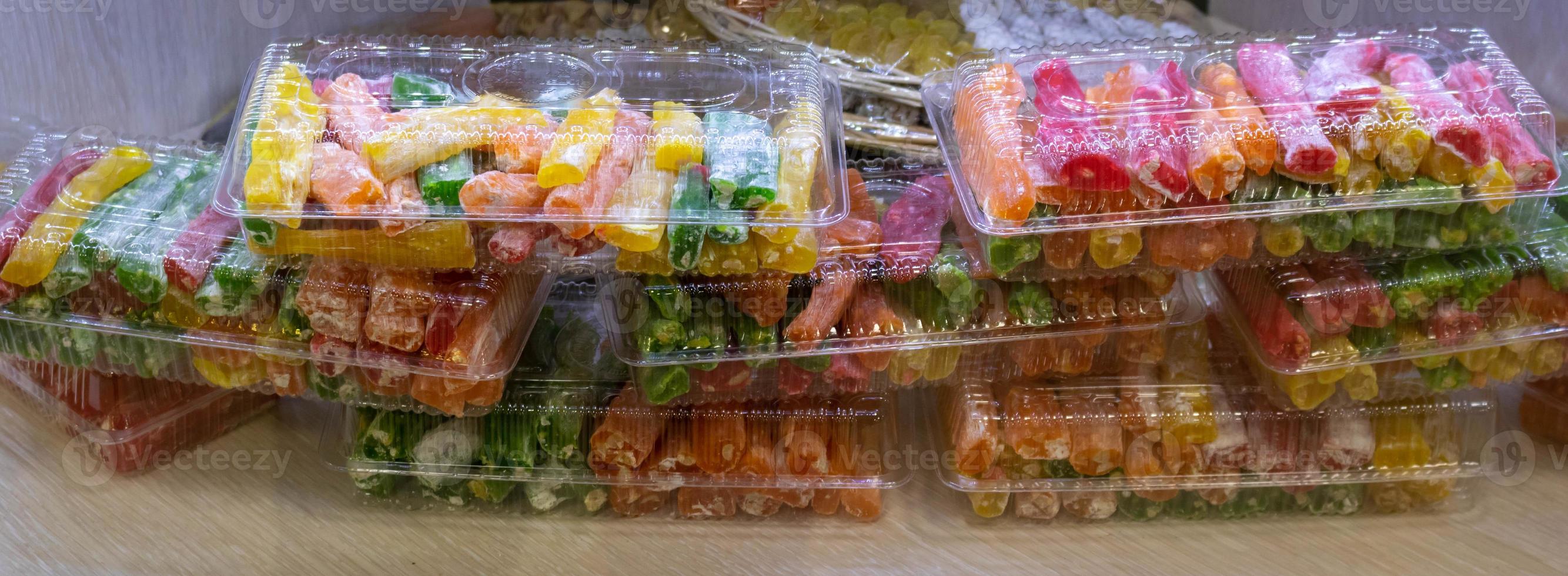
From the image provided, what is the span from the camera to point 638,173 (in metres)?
1.13

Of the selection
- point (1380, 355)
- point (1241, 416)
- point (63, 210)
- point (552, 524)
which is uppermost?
point (63, 210)

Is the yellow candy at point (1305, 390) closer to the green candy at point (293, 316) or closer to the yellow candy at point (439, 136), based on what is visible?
the yellow candy at point (439, 136)

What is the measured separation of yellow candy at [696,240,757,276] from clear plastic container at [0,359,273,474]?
82 cm

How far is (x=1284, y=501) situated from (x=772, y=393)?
69 cm

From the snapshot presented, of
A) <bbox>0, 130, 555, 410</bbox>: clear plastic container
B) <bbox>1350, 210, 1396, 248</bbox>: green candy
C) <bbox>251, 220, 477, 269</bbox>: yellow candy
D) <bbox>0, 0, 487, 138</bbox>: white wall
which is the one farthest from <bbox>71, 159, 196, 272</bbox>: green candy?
<bbox>1350, 210, 1396, 248</bbox>: green candy

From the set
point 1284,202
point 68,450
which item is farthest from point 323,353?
A: point 1284,202

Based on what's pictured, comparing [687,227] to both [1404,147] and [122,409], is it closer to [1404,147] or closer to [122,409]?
[1404,147]

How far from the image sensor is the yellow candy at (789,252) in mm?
1123

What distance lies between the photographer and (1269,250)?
1170mm

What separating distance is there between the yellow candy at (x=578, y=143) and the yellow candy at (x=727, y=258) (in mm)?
148

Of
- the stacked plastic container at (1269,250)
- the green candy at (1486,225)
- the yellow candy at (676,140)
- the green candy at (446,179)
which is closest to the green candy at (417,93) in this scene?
the green candy at (446,179)

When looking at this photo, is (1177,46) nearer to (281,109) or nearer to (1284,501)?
(1284,501)

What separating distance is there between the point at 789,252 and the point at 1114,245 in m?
0.35

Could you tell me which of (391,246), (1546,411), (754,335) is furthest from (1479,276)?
(391,246)
